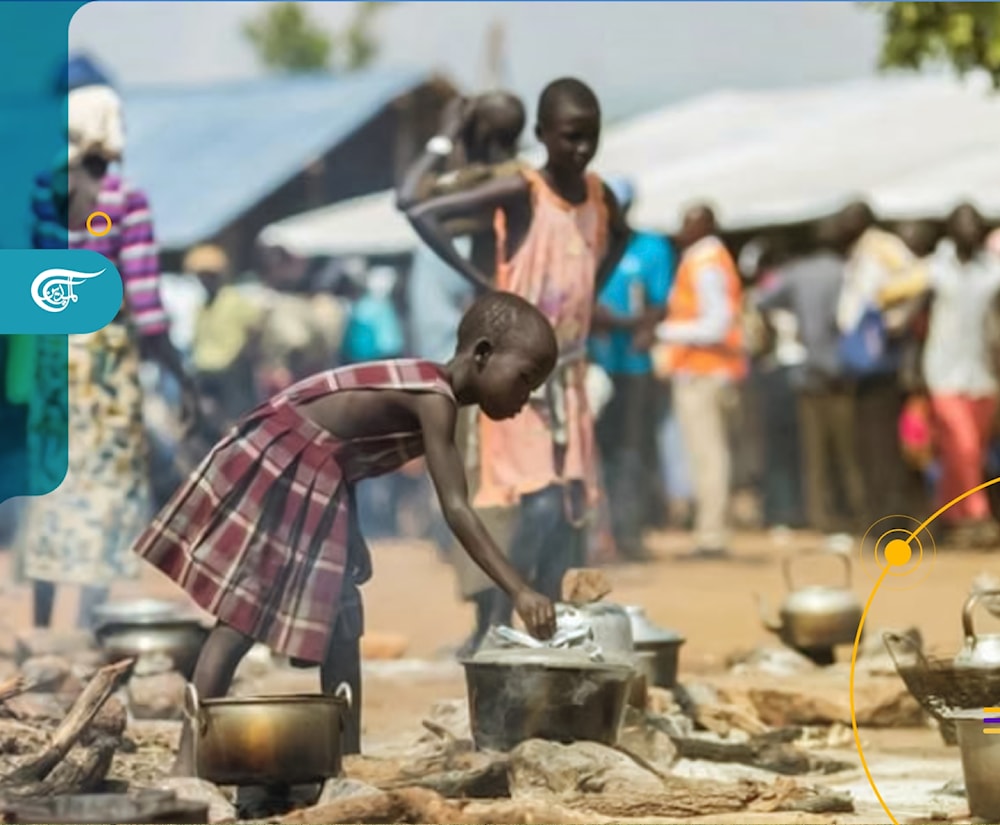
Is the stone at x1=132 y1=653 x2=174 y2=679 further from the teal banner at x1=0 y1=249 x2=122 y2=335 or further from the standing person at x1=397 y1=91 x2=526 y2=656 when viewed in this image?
the teal banner at x1=0 y1=249 x2=122 y2=335

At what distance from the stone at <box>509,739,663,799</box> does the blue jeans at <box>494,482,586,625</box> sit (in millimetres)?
1787

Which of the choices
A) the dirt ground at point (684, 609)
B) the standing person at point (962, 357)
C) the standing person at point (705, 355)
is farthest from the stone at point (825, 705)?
the standing person at point (962, 357)

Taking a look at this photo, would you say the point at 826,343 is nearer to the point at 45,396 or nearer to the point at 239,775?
the point at 45,396

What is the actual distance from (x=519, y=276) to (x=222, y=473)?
1.99m

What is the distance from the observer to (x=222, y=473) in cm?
655

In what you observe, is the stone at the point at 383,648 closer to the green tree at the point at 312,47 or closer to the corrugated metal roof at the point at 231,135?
the corrugated metal roof at the point at 231,135

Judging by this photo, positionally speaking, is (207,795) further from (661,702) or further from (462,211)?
(462,211)

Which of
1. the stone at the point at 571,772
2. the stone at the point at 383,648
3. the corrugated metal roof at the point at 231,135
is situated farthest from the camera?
the corrugated metal roof at the point at 231,135

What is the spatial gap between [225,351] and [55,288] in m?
8.63

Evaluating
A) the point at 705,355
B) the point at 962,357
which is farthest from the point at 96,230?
the point at 962,357

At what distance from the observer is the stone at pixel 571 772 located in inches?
248

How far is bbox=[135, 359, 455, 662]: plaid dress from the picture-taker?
257 inches

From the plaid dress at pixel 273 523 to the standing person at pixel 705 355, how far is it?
8.04 metres

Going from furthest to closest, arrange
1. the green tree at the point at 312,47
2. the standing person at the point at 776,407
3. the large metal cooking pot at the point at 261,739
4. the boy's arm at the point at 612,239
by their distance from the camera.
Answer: the green tree at the point at 312,47 → the standing person at the point at 776,407 → the boy's arm at the point at 612,239 → the large metal cooking pot at the point at 261,739
